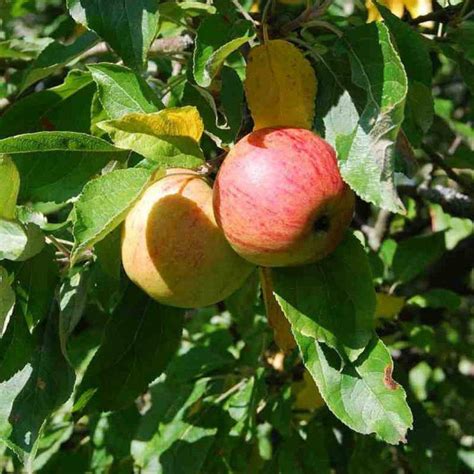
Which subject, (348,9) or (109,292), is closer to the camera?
(109,292)

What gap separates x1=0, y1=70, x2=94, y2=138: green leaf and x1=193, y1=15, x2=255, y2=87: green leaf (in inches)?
15.7

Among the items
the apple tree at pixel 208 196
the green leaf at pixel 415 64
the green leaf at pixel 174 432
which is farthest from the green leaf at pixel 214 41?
the green leaf at pixel 174 432

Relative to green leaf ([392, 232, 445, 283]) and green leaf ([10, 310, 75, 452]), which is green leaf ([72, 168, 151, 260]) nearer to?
green leaf ([10, 310, 75, 452])

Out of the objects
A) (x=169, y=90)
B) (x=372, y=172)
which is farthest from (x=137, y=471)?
(x=372, y=172)

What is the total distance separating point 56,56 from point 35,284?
1.64 ft

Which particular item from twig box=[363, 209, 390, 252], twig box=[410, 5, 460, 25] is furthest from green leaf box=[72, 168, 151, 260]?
twig box=[363, 209, 390, 252]

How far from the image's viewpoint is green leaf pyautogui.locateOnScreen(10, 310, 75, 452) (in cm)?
139

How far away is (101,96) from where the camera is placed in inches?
50.4

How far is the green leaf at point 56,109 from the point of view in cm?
160

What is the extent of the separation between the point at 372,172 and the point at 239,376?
1.24m

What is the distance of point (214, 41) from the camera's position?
126 centimetres

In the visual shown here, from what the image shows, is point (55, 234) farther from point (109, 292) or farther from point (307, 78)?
point (307, 78)

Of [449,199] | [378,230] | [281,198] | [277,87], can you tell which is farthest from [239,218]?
[378,230]

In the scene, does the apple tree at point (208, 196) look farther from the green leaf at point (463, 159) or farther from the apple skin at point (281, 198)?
the green leaf at point (463, 159)
